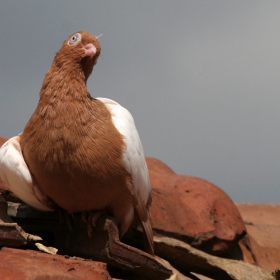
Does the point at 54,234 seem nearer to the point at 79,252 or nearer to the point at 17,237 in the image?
the point at 79,252

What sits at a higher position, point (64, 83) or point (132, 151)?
point (64, 83)

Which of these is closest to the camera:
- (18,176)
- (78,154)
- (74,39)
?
(78,154)

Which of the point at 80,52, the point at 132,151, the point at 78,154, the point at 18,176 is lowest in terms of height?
the point at 18,176

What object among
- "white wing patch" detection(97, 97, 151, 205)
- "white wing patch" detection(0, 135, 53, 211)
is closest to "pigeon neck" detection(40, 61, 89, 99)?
"white wing patch" detection(97, 97, 151, 205)

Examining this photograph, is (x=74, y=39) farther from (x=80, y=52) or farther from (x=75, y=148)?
(x=75, y=148)

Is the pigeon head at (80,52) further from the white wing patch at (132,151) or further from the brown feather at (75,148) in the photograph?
the white wing patch at (132,151)

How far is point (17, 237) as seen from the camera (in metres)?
5.67

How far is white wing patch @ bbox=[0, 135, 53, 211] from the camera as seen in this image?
657 cm

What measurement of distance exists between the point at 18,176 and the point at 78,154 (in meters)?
0.67

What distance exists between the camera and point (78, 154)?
20.5ft

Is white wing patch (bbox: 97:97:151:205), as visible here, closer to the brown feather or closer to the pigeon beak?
the brown feather

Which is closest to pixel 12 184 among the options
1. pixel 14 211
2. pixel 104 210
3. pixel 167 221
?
pixel 14 211

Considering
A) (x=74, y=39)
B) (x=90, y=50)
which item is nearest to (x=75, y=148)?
(x=90, y=50)

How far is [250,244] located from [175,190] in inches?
44.6
